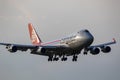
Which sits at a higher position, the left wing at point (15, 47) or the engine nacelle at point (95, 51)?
the left wing at point (15, 47)

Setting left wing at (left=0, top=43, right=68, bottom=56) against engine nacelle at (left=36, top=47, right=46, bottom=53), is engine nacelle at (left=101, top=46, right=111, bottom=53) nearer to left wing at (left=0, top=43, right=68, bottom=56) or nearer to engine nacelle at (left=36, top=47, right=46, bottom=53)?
left wing at (left=0, top=43, right=68, bottom=56)

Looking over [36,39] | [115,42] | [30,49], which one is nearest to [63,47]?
[30,49]

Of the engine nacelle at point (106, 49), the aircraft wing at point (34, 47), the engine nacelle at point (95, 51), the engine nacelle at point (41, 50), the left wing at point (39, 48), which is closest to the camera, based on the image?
the engine nacelle at point (41, 50)

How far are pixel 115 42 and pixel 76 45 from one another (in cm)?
1813

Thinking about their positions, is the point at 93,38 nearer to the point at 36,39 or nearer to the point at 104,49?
the point at 104,49

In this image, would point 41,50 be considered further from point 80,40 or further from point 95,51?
point 95,51

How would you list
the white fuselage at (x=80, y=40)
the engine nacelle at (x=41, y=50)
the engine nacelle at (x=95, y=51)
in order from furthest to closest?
the engine nacelle at (x=95, y=51), the engine nacelle at (x=41, y=50), the white fuselage at (x=80, y=40)

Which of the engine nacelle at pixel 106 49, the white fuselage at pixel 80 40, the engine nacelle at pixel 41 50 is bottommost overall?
the engine nacelle at pixel 41 50

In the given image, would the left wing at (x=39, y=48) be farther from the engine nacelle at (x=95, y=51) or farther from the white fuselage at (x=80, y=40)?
the engine nacelle at (x=95, y=51)

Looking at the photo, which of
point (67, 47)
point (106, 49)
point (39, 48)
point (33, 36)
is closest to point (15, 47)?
point (39, 48)

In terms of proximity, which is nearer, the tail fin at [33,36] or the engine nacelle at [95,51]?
the engine nacelle at [95,51]

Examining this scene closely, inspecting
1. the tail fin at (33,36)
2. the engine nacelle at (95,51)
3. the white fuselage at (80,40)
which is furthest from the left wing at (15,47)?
the tail fin at (33,36)

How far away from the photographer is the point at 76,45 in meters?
101

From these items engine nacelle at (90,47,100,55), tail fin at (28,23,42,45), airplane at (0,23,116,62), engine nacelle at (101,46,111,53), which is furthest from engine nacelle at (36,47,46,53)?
tail fin at (28,23,42,45)
